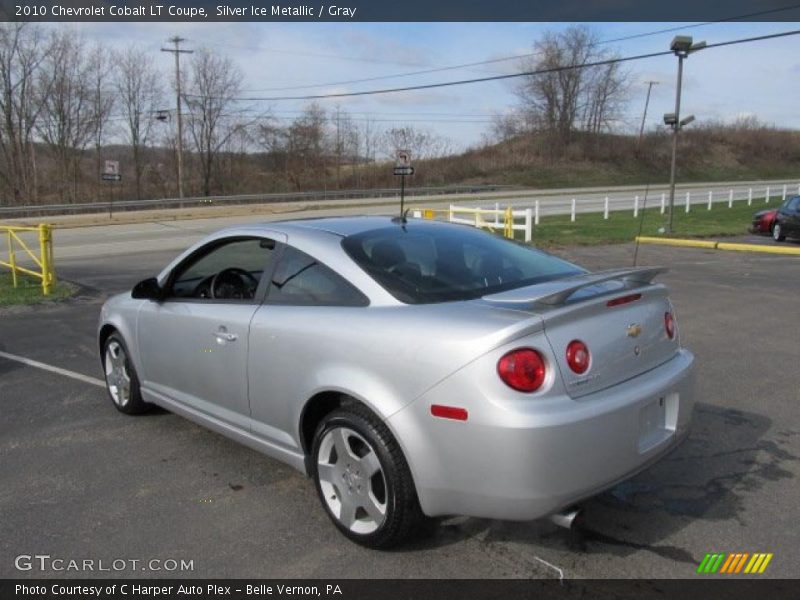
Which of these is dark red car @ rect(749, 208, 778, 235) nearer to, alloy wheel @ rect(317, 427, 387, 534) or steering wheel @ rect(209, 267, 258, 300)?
steering wheel @ rect(209, 267, 258, 300)

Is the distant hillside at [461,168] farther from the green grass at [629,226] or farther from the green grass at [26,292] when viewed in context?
the green grass at [26,292]

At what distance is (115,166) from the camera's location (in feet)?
118

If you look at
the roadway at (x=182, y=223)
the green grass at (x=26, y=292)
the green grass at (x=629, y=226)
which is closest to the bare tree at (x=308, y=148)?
the roadway at (x=182, y=223)

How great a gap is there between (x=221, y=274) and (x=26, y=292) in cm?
851

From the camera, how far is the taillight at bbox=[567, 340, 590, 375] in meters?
2.98

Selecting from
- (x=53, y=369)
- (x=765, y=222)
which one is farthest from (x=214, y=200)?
(x=53, y=369)

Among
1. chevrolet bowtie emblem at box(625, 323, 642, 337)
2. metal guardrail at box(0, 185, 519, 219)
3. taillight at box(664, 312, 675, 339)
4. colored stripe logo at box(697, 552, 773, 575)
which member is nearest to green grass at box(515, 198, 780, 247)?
taillight at box(664, 312, 675, 339)

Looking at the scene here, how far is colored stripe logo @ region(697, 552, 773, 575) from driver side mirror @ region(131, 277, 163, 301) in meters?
3.49

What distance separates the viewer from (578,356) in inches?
118

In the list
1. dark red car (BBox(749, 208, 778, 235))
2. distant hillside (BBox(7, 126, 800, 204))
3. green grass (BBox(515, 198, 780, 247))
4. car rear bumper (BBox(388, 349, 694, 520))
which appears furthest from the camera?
distant hillside (BBox(7, 126, 800, 204))

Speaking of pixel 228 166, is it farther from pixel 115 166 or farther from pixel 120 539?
pixel 120 539
